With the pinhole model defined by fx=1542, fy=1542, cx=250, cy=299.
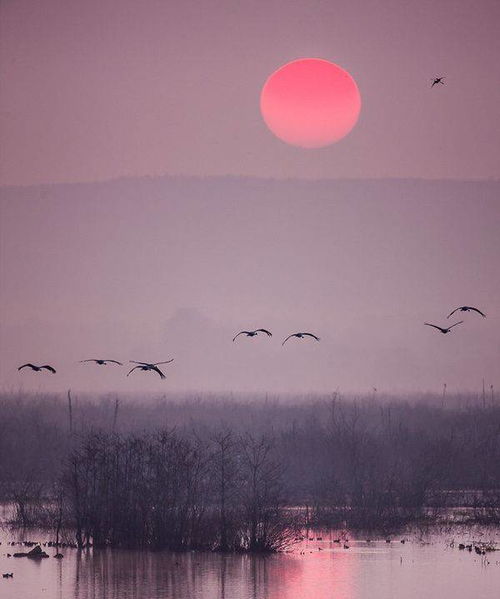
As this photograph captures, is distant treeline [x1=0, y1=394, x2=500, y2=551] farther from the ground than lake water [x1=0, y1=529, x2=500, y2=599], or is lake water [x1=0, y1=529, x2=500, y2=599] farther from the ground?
distant treeline [x1=0, y1=394, x2=500, y2=551]

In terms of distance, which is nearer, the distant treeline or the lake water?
the lake water

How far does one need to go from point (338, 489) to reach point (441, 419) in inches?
2230

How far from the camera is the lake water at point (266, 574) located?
4616 centimetres

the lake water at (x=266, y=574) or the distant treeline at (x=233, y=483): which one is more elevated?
the distant treeline at (x=233, y=483)

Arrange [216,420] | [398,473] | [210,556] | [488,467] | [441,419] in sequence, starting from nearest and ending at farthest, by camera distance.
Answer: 1. [210,556]
2. [398,473]
3. [488,467]
4. [441,419]
5. [216,420]

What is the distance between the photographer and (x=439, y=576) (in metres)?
49.2

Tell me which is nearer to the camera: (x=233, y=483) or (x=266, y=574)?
(x=266, y=574)

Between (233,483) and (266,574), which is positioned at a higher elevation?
(233,483)

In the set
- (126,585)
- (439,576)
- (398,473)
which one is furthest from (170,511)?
(398,473)

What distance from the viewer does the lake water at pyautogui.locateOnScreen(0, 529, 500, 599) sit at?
46156mm

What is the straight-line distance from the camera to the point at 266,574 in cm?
4909

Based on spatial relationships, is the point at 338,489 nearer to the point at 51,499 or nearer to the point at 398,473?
the point at 398,473

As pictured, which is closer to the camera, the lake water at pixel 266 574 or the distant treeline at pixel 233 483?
the lake water at pixel 266 574

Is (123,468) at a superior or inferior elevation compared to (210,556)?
superior
